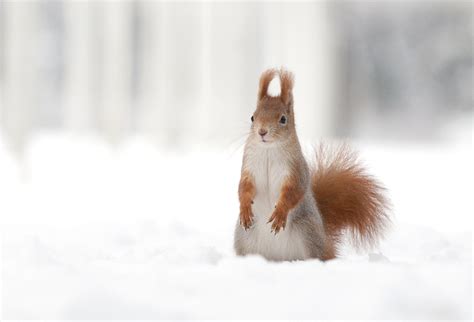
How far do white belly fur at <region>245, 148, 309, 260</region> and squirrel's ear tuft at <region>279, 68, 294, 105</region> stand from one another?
111 millimetres

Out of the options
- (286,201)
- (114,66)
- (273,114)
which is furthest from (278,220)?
(114,66)

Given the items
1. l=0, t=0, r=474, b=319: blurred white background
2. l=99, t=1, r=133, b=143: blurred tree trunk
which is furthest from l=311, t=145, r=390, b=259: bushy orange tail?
l=99, t=1, r=133, b=143: blurred tree trunk

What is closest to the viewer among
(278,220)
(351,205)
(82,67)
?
(278,220)

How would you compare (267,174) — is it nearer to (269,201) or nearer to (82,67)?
(269,201)

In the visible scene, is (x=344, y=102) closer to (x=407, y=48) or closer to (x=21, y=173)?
(x=407, y=48)

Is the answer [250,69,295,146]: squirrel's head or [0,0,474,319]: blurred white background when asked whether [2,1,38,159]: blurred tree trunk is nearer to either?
[0,0,474,319]: blurred white background

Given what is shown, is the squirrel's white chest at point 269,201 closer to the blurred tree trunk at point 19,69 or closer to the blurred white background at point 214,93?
the blurred white background at point 214,93

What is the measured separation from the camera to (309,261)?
1.24 meters

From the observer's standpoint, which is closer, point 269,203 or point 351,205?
point 269,203

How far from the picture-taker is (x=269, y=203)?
1289 mm

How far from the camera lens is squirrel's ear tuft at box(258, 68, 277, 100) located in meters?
1.31

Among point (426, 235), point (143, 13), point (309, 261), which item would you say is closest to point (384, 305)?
point (309, 261)

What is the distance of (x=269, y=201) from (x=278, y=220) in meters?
0.07

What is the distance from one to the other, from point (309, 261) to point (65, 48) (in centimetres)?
249
